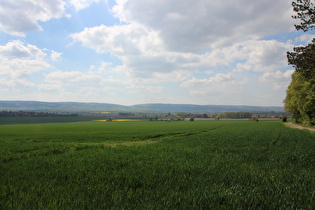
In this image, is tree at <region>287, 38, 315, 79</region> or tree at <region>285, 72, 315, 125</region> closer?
tree at <region>287, 38, 315, 79</region>

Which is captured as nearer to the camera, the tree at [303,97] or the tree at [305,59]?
the tree at [305,59]

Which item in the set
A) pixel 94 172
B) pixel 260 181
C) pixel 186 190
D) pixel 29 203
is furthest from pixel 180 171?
pixel 29 203

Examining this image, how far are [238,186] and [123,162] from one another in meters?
6.68

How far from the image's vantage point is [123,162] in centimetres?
1185

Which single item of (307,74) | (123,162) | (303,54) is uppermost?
(303,54)

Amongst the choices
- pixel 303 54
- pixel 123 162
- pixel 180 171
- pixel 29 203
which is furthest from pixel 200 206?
pixel 303 54

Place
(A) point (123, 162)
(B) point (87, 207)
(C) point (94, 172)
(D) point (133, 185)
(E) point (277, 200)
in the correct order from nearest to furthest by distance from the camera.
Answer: (B) point (87, 207) → (E) point (277, 200) → (D) point (133, 185) → (C) point (94, 172) → (A) point (123, 162)

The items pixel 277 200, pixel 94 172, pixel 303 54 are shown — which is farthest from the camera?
pixel 303 54

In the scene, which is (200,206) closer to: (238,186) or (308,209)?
(238,186)

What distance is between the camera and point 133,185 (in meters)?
7.75

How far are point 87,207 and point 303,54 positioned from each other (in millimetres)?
18363

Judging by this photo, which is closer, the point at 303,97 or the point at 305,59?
the point at 305,59

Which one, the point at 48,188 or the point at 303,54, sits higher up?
the point at 303,54

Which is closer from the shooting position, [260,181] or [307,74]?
[260,181]
